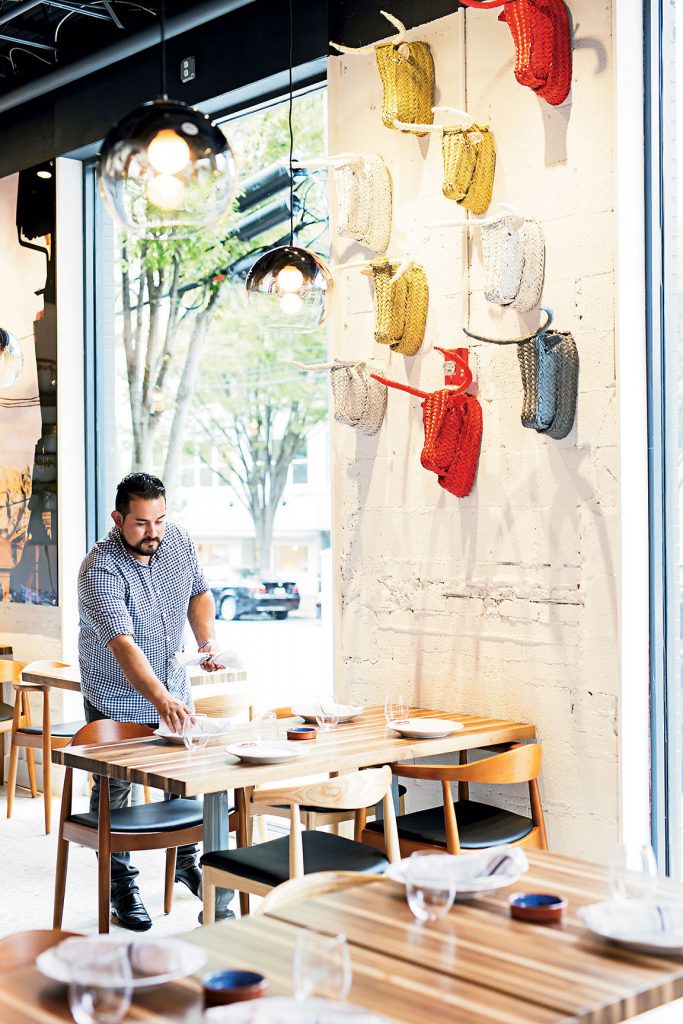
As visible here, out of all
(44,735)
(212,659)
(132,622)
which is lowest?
(44,735)

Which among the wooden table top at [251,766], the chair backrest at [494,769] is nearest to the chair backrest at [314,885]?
the wooden table top at [251,766]

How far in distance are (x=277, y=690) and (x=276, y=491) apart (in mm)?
1034

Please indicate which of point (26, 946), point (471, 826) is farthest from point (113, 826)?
point (26, 946)

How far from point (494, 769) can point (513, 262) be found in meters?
1.73

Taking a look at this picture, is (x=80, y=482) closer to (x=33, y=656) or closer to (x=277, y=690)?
(x=33, y=656)

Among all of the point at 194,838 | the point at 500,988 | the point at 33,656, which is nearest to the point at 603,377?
the point at 194,838

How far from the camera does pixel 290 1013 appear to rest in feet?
5.58

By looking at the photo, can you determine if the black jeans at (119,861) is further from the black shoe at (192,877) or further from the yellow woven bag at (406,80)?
the yellow woven bag at (406,80)

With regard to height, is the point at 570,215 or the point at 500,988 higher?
the point at 570,215

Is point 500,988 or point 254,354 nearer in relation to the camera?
point 500,988

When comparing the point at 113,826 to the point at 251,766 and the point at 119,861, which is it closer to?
the point at 119,861

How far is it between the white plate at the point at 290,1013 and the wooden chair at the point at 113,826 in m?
2.09

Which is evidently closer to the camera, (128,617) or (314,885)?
(314,885)

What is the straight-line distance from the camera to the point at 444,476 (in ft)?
14.4
